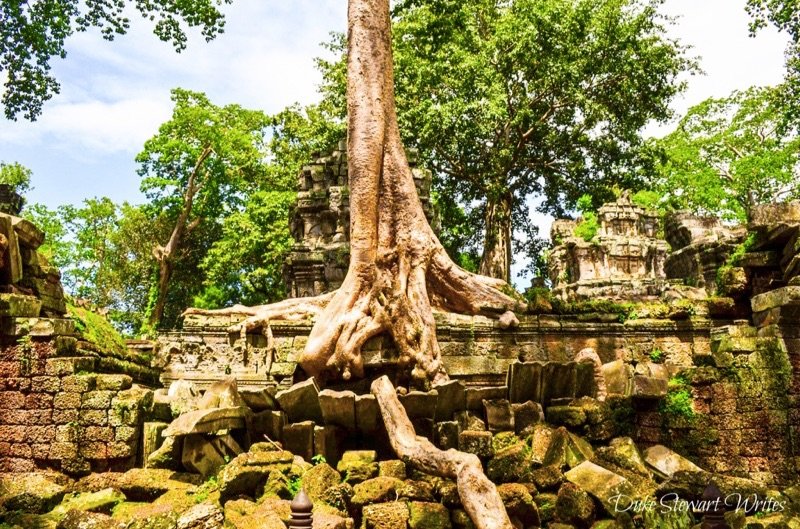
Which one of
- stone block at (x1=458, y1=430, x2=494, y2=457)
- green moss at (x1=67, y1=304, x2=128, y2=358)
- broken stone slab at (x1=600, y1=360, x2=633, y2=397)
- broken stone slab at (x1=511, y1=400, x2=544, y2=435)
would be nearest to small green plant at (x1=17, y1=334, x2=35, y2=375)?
green moss at (x1=67, y1=304, x2=128, y2=358)

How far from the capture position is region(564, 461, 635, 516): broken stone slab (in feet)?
13.2

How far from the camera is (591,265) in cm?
1908

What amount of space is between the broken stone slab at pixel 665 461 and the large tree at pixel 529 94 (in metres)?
13.3

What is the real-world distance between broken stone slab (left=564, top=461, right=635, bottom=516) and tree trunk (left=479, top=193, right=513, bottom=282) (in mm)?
15008

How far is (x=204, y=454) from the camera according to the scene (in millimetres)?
4645

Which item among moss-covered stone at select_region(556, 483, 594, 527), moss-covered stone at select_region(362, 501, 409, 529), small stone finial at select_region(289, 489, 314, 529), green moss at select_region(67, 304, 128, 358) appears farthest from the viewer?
green moss at select_region(67, 304, 128, 358)

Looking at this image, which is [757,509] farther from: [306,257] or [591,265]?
[591,265]

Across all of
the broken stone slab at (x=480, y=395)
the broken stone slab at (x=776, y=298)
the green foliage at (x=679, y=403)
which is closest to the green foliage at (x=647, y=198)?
the broken stone slab at (x=776, y=298)

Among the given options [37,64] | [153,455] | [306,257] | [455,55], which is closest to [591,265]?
[455,55]

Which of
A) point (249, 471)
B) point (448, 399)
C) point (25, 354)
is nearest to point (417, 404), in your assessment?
point (448, 399)

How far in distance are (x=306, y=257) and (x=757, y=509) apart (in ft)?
30.5

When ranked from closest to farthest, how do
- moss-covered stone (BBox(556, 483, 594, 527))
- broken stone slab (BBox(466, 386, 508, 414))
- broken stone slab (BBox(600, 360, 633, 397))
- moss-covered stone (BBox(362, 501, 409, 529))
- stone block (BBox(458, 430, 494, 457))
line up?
moss-covered stone (BBox(362, 501, 409, 529)) < moss-covered stone (BBox(556, 483, 594, 527)) < stone block (BBox(458, 430, 494, 457)) < broken stone slab (BBox(466, 386, 508, 414)) < broken stone slab (BBox(600, 360, 633, 397))

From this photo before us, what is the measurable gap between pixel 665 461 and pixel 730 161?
2779cm

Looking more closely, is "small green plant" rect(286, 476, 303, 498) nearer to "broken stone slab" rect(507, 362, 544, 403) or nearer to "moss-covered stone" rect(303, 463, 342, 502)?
"moss-covered stone" rect(303, 463, 342, 502)
